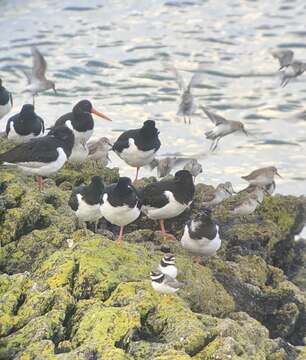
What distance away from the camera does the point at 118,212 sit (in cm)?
1055

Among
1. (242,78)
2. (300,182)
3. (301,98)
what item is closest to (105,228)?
(300,182)

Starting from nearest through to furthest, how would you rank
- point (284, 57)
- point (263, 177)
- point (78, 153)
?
point (78, 153) < point (263, 177) < point (284, 57)

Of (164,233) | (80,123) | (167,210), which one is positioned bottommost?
(80,123)

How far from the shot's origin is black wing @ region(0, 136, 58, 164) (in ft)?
40.6

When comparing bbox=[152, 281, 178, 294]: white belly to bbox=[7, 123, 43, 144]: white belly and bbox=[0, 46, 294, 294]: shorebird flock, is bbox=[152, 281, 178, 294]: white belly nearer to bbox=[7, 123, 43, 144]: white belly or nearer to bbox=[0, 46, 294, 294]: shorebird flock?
bbox=[0, 46, 294, 294]: shorebird flock

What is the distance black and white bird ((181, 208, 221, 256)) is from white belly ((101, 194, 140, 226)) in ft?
2.54

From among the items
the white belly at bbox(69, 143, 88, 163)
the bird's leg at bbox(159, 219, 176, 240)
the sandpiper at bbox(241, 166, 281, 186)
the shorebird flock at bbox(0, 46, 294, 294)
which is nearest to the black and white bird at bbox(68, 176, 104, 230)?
the shorebird flock at bbox(0, 46, 294, 294)

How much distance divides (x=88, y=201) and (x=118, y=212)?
0.62m

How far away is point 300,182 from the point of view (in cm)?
2012

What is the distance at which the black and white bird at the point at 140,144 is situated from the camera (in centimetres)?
1414

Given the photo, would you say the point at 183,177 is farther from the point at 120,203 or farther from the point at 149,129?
the point at 149,129


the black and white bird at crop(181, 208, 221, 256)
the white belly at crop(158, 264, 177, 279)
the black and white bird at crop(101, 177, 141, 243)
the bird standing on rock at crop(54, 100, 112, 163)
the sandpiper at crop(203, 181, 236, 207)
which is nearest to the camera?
the white belly at crop(158, 264, 177, 279)

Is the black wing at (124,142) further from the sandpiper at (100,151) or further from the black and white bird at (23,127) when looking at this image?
the black and white bird at (23,127)

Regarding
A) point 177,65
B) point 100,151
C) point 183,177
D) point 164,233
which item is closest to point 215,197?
point 183,177
